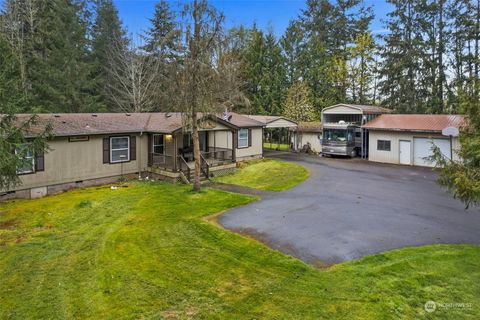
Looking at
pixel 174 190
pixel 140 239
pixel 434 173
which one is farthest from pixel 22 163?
pixel 434 173

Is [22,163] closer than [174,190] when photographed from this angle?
Yes

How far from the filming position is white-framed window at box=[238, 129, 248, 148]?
23.6 metres

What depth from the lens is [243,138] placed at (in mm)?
23906

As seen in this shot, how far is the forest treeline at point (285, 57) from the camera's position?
27.6 meters

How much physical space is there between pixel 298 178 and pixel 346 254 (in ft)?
32.1

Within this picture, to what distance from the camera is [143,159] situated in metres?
18.5

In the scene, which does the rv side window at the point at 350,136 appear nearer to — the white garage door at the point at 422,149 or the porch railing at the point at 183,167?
the white garage door at the point at 422,149

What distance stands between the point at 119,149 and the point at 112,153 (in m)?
0.42

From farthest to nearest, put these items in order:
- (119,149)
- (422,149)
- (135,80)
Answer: (135,80), (422,149), (119,149)

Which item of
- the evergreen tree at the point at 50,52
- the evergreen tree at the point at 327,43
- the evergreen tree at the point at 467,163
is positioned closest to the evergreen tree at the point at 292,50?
the evergreen tree at the point at 327,43

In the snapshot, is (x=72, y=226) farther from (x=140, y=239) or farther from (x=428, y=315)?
(x=428, y=315)

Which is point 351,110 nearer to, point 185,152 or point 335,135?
point 335,135

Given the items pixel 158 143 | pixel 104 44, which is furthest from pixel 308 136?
pixel 104 44

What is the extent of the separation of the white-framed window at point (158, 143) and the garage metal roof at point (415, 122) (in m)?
14.7
